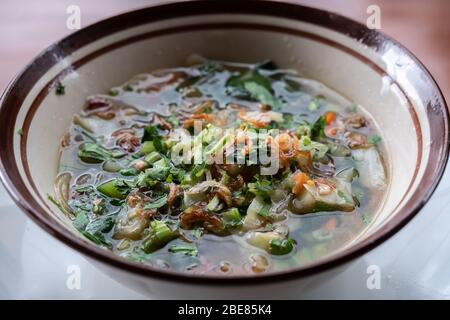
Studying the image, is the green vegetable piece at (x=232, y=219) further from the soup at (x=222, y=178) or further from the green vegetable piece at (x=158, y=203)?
the green vegetable piece at (x=158, y=203)

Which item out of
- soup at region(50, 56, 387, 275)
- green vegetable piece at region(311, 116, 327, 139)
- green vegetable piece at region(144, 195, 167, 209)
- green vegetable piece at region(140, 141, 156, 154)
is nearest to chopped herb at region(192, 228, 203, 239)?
soup at region(50, 56, 387, 275)

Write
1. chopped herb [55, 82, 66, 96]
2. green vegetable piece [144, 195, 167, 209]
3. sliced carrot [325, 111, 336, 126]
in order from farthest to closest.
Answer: sliced carrot [325, 111, 336, 126], chopped herb [55, 82, 66, 96], green vegetable piece [144, 195, 167, 209]

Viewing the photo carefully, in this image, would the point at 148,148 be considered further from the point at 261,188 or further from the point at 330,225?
the point at 330,225

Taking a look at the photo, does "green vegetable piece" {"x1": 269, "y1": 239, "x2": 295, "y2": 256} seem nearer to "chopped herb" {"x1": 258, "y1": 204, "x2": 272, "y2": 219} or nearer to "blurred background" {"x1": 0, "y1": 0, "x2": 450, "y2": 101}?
"chopped herb" {"x1": 258, "y1": 204, "x2": 272, "y2": 219}

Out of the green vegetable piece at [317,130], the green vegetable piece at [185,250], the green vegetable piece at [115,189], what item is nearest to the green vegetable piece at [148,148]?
the green vegetable piece at [115,189]

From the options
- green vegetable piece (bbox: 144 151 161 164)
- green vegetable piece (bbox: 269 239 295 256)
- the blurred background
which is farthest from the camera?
the blurred background
